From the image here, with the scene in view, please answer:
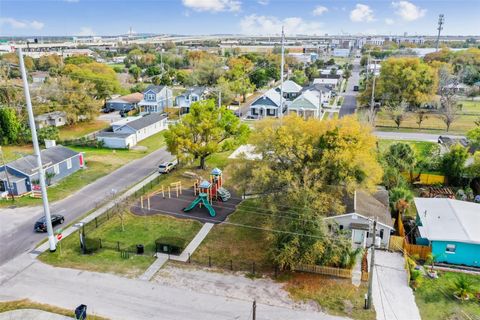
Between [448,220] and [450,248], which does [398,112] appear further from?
[450,248]

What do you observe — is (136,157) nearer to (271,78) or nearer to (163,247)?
(163,247)

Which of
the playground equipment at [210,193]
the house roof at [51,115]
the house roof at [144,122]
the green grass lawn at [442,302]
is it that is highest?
the house roof at [51,115]

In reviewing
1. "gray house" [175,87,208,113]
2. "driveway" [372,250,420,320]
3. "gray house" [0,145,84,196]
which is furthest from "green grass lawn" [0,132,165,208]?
"driveway" [372,250,420,320]

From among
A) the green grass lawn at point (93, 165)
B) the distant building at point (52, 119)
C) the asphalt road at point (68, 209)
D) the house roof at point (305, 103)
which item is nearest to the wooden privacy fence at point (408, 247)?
the asphalt road at point (68, 209)

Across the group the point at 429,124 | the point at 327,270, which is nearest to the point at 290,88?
the point at 429,124

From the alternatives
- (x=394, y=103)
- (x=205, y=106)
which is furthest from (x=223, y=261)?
(x=394, y=103)

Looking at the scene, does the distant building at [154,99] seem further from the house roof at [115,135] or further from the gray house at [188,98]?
the house roof at [115,135]

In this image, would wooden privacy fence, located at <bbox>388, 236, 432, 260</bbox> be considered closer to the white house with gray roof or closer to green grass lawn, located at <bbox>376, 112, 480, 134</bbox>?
the white house with gray roof
